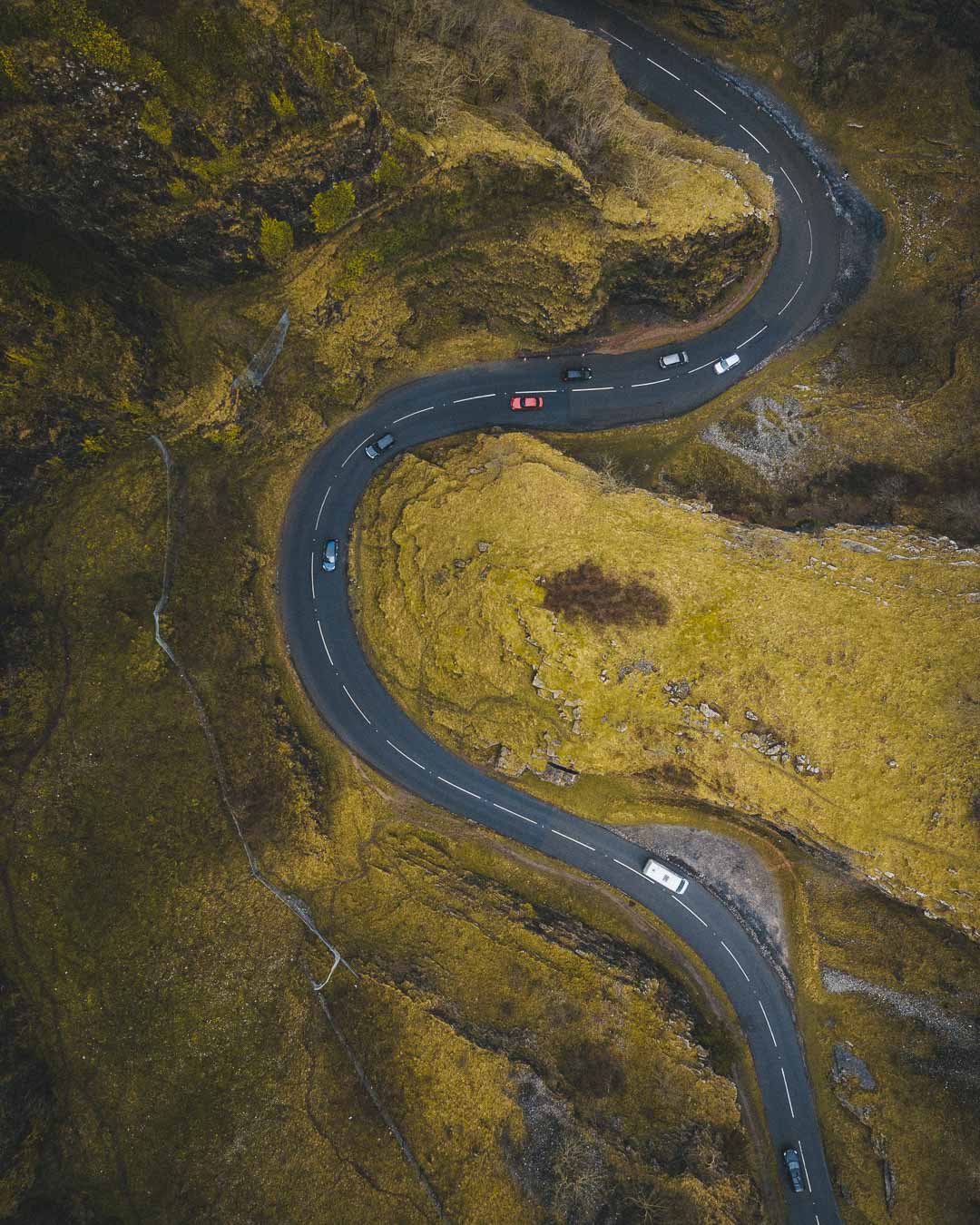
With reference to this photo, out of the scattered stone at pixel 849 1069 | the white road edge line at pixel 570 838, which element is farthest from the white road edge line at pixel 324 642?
the scattered stone at pixel 849 1069

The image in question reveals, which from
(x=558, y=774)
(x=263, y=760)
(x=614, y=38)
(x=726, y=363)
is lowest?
(x=263, y=760)

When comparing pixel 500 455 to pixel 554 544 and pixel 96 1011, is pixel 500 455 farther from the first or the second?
pixel 96 1011

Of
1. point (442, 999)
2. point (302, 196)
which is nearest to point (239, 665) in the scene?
point (442, 999)

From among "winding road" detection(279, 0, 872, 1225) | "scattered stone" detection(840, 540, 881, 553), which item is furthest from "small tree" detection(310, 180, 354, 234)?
"scattered stone" detection(840, 540, 881, 553)

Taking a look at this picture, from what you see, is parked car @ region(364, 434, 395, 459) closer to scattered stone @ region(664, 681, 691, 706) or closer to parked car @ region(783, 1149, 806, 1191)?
scattered stone @ region(664, 681, 691, 706)

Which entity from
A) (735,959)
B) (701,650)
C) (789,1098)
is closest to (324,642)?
(701,650)

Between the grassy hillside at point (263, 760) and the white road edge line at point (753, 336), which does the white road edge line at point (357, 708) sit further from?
the white road edge line at point (753, 336)

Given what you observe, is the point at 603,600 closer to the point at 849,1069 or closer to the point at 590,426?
the point at 590,426
